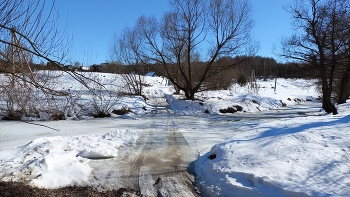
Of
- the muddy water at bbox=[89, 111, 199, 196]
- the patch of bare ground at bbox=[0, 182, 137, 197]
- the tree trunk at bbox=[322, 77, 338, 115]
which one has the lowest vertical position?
the muddy water at bbox=[89, 111, 199, 196]

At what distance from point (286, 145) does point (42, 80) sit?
16.5 ft

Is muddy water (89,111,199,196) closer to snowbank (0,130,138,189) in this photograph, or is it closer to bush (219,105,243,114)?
snowbank (0,130,138,189)

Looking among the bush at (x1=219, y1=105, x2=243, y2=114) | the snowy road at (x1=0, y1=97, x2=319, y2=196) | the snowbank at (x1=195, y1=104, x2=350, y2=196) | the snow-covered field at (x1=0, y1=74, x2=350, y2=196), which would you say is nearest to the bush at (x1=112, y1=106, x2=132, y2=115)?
the bush at (x1=219, y1=105, x2=243, y2=114)

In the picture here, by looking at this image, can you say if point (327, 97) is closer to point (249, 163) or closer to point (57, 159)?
point (249, 163)

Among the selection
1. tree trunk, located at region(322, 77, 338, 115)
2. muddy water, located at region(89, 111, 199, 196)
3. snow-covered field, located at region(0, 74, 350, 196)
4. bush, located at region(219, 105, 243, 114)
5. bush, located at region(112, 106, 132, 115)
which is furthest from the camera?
bush, located at region(219, 105, 243, 114)

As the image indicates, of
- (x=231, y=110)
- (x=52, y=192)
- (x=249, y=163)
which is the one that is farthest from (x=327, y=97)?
(x=52, y=192)

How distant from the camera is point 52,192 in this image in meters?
4.66

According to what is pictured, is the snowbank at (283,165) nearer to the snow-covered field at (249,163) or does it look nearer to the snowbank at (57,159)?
the snow-covered field at (249,163)

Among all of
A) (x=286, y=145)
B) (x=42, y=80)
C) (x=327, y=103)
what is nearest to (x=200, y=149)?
(x=286, y=145)

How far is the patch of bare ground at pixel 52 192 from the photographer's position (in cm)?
413

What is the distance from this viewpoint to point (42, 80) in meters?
4.41

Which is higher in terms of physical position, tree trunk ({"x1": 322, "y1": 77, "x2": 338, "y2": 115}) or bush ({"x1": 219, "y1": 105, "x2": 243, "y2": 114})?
tree trunk ({"x1": 322, "y1": 77, "x2": 338, "y2": 115})

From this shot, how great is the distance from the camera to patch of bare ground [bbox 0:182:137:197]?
4129 millimetres

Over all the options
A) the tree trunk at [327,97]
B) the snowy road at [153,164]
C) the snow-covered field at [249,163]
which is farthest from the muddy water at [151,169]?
the tree trunk at [327,97]
